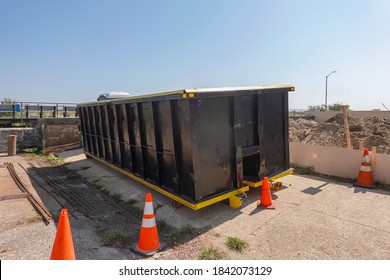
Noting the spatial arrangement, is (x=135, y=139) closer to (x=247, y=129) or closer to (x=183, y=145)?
(x=183, y=145)

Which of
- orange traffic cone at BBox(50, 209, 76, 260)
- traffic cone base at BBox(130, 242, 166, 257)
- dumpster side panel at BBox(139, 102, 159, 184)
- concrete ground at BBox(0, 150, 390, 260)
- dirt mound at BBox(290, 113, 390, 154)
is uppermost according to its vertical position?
dumpster side panel at BBox(139, 102, 159, 184)

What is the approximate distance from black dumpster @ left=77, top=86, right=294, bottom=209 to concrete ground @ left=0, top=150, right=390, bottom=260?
42 cm

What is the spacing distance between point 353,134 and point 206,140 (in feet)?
35.1

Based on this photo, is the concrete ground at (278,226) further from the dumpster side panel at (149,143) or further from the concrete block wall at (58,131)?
the concrete block wall at (58,131)

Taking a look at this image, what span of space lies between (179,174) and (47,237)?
251 centimetres

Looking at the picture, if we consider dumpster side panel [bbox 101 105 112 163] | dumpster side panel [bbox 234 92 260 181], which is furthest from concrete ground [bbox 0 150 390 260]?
dumpster side panel [bbox 101 105 112 163]

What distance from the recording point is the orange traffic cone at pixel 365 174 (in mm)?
6430

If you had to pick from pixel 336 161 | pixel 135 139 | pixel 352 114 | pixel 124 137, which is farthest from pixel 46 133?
pixel 352 114

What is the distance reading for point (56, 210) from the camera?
572 centimetres

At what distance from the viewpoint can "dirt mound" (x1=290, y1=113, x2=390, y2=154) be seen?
11289mm

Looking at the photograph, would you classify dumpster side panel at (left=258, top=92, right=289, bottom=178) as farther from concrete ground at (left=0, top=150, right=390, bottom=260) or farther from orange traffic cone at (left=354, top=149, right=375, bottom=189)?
orange traffic cone at (left=354, top=149, right=375, bottom=189)

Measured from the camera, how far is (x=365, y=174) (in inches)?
255

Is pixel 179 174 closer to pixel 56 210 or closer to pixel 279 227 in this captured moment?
pixel 279 227
